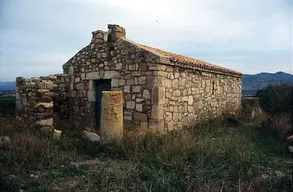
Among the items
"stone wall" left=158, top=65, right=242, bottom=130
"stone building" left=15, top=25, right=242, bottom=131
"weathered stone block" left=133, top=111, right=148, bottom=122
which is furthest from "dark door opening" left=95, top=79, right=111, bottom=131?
"stone wall" left=158, top=65, right=242, bottom=130

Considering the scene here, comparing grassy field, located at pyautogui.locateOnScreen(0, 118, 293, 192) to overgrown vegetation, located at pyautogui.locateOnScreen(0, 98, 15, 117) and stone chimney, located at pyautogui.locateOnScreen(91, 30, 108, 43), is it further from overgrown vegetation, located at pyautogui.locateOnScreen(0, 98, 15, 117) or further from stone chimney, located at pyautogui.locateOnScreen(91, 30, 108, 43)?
overgrown vegetation, located at pyautogui.locateOnScreen(0, 98, 15, 117)

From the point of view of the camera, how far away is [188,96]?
8.62 metres

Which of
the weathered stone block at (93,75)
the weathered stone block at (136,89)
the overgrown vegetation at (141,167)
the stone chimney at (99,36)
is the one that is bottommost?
the overgrown vegetation at (141,167)

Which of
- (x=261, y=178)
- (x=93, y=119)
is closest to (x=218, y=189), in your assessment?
(x=261, y=178)

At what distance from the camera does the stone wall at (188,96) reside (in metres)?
7.51

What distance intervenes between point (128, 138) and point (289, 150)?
4015mm

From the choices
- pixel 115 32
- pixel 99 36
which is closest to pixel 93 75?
pixel 99 36

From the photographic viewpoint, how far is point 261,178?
383 cm

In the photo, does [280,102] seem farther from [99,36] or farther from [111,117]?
[111,117]

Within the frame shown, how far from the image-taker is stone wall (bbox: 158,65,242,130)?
7.51 meters

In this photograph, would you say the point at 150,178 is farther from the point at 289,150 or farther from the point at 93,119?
the point at 93,119

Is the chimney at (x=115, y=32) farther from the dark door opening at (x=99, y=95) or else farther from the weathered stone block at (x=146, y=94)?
the weathered stone block at (x=146, y=94)

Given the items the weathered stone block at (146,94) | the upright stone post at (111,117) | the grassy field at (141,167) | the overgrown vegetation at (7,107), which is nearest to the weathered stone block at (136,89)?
the weathered stone block at (146,94)

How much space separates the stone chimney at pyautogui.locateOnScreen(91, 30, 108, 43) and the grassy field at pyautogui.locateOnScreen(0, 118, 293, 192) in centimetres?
412
